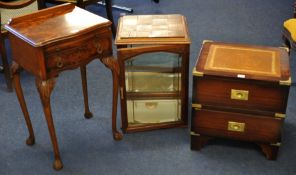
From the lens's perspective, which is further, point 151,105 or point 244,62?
point 151,105

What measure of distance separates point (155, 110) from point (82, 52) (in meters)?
0.60

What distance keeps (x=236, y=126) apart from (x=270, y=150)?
0.69 ft

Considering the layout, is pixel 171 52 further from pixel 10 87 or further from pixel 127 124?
pixel 10 87

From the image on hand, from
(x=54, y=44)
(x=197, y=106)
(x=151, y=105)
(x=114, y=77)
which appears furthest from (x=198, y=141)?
(x=54, y=44)

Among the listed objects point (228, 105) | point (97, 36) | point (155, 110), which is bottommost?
point (155, 110)

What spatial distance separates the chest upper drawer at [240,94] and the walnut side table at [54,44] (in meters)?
0.43

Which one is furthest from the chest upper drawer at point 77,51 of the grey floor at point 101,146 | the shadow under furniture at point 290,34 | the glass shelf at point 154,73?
the shadow under furniture at point 290,34

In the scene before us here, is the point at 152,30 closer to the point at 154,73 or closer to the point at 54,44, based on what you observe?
the point at 154,73

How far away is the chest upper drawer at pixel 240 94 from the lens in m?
1.98

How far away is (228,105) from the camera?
207 centimetres

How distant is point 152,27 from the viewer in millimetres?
2275

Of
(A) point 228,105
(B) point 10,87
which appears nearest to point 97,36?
(A) point 228,105

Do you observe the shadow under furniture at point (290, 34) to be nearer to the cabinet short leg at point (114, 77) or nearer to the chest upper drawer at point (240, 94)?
the chest upper drawer at point (240, 94)

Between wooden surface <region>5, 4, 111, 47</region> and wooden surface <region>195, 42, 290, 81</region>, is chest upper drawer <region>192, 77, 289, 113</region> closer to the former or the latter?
wooden surface <region>195, 42, 290, 81</region>
